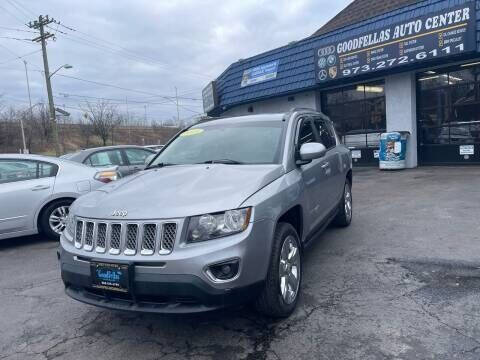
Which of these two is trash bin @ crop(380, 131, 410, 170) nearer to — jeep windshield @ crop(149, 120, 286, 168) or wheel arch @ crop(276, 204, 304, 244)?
jeep windshield @ crop(149, 120, 286, 168)

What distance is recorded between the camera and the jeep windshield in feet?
13.1

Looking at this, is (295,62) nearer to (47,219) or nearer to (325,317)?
(47,219)

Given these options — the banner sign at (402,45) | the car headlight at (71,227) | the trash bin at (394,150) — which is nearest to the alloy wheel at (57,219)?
the car headlight at (71,227)

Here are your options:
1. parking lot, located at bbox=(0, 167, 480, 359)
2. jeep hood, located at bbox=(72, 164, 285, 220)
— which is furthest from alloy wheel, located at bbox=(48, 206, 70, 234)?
jeep hood, located at bbox=(72, 164, 285, 220)

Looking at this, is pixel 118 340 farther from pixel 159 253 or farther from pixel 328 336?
pixel 328 336

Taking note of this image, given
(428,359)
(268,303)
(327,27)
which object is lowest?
(428,359)

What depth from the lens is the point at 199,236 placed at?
2.84m

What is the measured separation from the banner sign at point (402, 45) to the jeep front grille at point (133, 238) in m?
10.9

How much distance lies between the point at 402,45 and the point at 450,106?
2.53 metres

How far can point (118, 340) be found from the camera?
3240 millimetres

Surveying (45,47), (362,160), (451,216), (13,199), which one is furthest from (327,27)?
(45,47)

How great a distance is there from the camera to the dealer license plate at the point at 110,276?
9.19 ft

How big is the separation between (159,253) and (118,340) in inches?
39.0

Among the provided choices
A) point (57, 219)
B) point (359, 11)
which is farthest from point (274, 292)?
point (359, 11)
